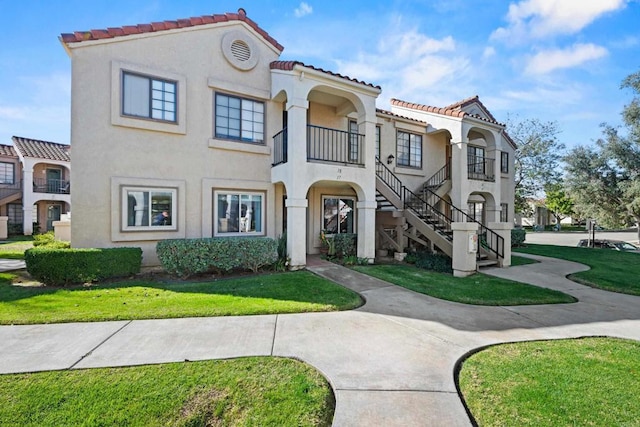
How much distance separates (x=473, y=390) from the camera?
3.32 metres

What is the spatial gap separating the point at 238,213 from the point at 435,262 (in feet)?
24.3

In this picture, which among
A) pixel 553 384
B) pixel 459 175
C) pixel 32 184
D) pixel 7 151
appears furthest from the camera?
pixel 7 151

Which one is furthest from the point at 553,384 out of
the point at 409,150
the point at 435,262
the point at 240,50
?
the point at 409,150

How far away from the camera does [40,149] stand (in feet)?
84.9

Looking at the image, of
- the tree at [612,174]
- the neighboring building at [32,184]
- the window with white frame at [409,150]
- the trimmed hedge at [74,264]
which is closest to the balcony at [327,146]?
the window with white frame at [409,150]

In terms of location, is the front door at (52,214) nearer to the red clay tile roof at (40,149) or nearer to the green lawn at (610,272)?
the red clay tile roof at (40,149)

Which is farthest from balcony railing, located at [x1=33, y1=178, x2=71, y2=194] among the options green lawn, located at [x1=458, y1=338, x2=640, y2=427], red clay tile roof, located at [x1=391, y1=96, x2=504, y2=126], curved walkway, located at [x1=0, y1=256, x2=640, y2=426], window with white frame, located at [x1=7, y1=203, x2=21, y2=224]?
green lawn, located at [x1=458, y1=338, x2=640, y2=427]

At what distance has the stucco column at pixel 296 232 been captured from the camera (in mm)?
9875

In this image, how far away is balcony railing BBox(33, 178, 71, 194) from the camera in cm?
2538

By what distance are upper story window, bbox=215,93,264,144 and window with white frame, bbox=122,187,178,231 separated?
273 cm

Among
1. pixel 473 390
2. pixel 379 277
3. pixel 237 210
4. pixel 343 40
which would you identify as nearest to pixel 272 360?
pixel 473 390

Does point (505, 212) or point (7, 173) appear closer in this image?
point (505, 212)

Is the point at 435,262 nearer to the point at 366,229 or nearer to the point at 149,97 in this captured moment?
the point at 366,229

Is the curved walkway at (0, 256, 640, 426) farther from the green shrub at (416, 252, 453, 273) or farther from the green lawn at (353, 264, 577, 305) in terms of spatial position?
the green shrub at (416, 252, 453, 273)
